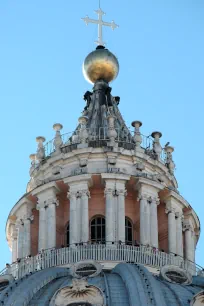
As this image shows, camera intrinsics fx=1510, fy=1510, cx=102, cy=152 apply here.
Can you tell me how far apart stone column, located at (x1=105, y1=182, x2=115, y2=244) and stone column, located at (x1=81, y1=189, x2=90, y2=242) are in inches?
30.9

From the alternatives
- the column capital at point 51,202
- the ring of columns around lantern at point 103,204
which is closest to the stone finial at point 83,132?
the ring of columns around lantern at point 103,204

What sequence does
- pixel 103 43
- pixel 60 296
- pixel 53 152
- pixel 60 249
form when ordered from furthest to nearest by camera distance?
1. pixel 103 43
2. pixel 53 152
3. pixel 60 249
4. pixel 60 296

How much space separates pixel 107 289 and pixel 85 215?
17.2ft

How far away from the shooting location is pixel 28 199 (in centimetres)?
6159

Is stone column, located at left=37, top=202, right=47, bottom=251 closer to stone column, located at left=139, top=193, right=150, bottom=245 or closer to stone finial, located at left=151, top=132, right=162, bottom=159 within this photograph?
stone column, located at left=139, top=193, right=150, bottom=245

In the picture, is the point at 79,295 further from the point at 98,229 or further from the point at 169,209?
the point at 169,209

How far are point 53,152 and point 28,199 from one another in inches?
96.8

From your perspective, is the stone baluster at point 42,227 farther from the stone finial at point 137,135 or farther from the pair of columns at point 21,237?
the stone finial at point 137,135

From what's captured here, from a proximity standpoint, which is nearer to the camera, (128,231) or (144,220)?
(144,220)

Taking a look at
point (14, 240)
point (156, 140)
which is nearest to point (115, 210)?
point (14, 240)

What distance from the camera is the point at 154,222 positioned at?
5966 centimetres

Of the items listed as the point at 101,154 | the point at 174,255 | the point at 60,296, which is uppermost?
the point at 101,154

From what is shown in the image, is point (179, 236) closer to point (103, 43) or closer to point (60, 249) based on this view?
point (60, 249)

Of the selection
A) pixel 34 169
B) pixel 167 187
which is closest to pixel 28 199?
pixel 34 169
